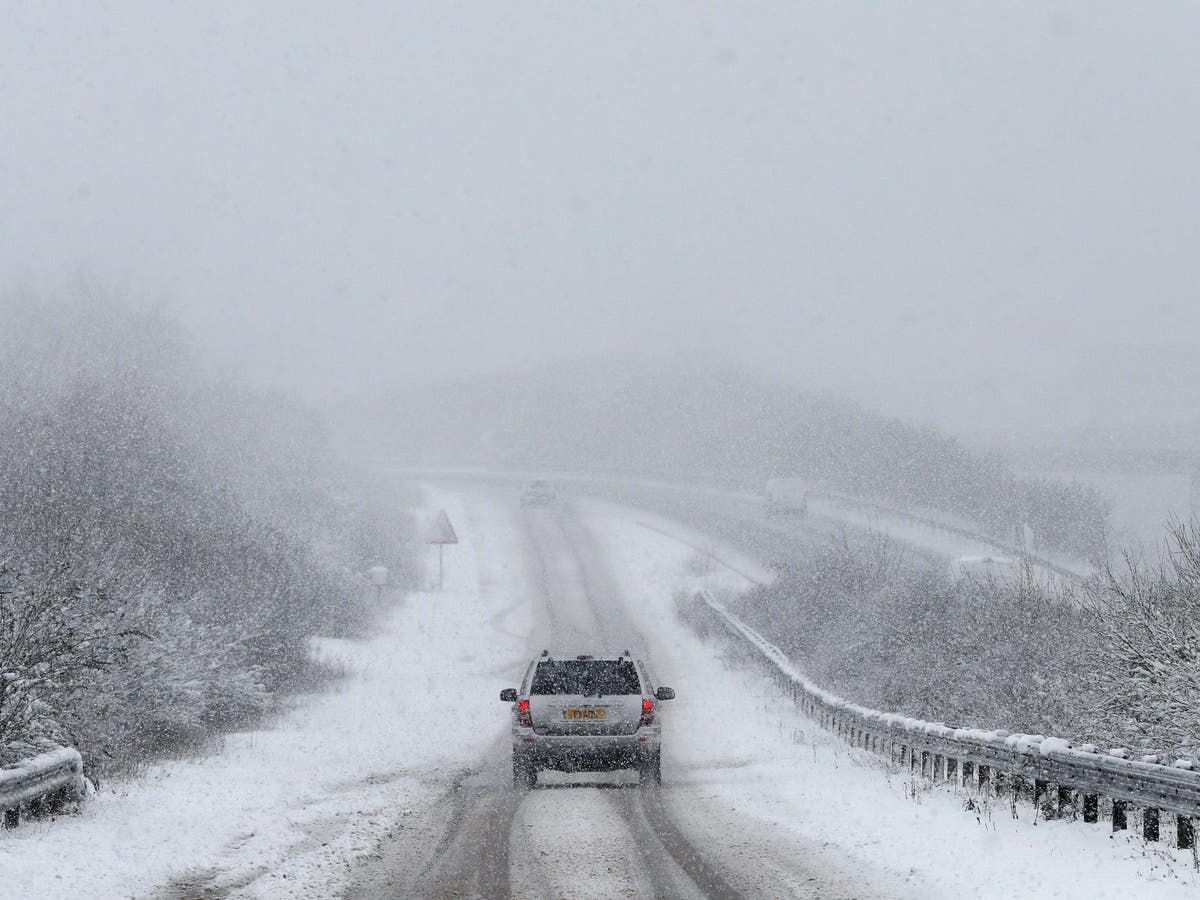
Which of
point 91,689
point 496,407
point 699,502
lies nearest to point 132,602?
point 91,689

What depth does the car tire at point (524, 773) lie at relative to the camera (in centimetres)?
1405

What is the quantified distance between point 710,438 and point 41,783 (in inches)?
3024

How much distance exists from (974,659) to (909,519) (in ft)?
114

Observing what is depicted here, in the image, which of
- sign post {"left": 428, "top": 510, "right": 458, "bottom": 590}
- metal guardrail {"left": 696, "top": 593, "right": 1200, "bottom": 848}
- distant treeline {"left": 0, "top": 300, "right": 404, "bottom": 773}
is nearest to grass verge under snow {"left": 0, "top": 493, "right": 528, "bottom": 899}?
distant treeline {"left": 0, "top": 300, "right": 404, "bottom": 773}

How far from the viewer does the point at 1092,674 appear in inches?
556

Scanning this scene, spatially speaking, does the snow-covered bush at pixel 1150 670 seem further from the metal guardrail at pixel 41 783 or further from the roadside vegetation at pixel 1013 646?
the metal guardrail at pixel 41 783

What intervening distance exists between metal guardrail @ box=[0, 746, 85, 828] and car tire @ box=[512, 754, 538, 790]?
541 cm

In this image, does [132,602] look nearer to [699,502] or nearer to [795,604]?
[795,604]

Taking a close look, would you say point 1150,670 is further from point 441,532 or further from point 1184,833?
point 441,532

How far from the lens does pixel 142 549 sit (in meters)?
22.4

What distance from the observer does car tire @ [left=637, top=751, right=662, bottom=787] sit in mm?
14078

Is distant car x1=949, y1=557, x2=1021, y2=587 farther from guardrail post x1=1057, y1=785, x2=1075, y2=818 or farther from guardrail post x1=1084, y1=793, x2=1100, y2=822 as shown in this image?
guardrail post x1=1084, y1=793, x2=1100, y2=822

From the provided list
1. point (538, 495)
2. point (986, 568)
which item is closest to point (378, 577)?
point (986, 568)

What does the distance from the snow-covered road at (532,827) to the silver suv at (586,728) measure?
365mm
